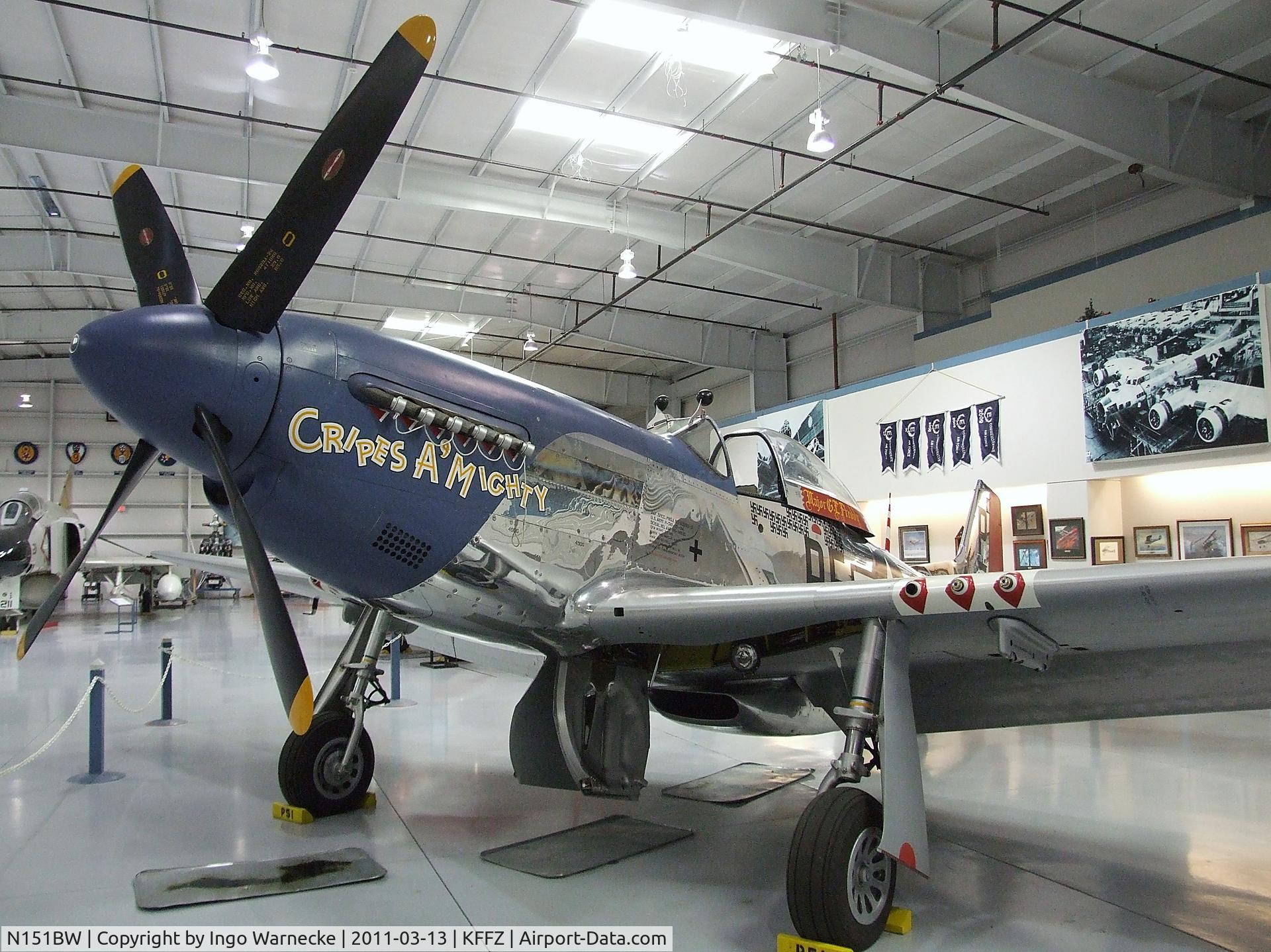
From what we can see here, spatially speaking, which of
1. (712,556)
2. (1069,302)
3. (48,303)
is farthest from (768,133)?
(48,303)

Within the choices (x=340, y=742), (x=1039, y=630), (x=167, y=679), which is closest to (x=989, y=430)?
(x=1039, y=630)

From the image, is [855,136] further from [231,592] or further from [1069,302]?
[231,592]

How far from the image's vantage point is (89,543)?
3.51 metres

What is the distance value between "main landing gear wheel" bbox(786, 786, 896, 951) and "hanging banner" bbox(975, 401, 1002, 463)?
917cm

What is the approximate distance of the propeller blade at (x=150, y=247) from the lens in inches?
130

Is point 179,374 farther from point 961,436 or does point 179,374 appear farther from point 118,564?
point 118,564

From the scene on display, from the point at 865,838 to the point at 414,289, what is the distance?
52.0 feet

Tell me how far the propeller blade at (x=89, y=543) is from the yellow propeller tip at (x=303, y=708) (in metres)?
1.36

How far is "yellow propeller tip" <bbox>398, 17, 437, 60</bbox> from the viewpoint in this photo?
2885 mm

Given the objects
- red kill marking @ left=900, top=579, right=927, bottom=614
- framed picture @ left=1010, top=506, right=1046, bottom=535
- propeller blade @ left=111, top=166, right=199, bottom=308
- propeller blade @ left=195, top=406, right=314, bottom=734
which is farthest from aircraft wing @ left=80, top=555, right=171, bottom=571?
red kill marking @ left=900, top=579, right=927, bottom=614

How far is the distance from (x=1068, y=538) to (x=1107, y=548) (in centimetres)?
50

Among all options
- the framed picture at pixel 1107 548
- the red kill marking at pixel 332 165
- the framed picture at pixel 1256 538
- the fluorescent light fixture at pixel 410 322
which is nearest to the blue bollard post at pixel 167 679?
the red kill marking at pixel 332 165

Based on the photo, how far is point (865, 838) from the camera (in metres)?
3.03

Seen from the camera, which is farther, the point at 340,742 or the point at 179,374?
the point at 340,742
